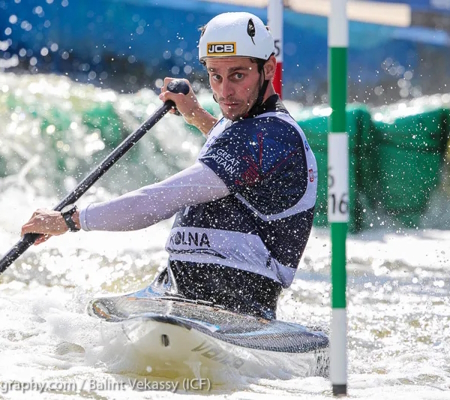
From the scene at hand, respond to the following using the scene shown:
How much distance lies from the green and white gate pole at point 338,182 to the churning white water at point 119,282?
473 millimetres

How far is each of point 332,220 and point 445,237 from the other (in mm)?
6493

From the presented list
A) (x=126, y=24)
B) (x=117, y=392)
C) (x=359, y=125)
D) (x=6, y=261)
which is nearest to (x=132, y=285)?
(x=6, y=261)

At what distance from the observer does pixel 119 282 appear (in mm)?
6895

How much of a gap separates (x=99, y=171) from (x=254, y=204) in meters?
1.03

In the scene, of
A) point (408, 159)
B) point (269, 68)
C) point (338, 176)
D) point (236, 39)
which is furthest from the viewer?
point (408, 159)

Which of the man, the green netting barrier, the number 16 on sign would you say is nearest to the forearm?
the man

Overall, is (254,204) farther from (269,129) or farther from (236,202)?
(269,129)

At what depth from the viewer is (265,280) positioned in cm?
421

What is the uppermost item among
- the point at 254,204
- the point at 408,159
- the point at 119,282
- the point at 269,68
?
the point at 269,68

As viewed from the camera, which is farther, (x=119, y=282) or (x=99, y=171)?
(x=119, y=282)

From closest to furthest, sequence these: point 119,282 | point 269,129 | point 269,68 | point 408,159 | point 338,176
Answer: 1. point 338,176
2. point 269,129
3. point 269,68
4. point 119,282
5. point 408,159

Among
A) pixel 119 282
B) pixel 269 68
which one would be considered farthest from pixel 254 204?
pixel 119 282

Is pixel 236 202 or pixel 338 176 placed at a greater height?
pixel 338 176

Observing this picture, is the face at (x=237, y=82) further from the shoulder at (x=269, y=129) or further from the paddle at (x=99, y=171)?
the paddle at (x=99, y=171)
